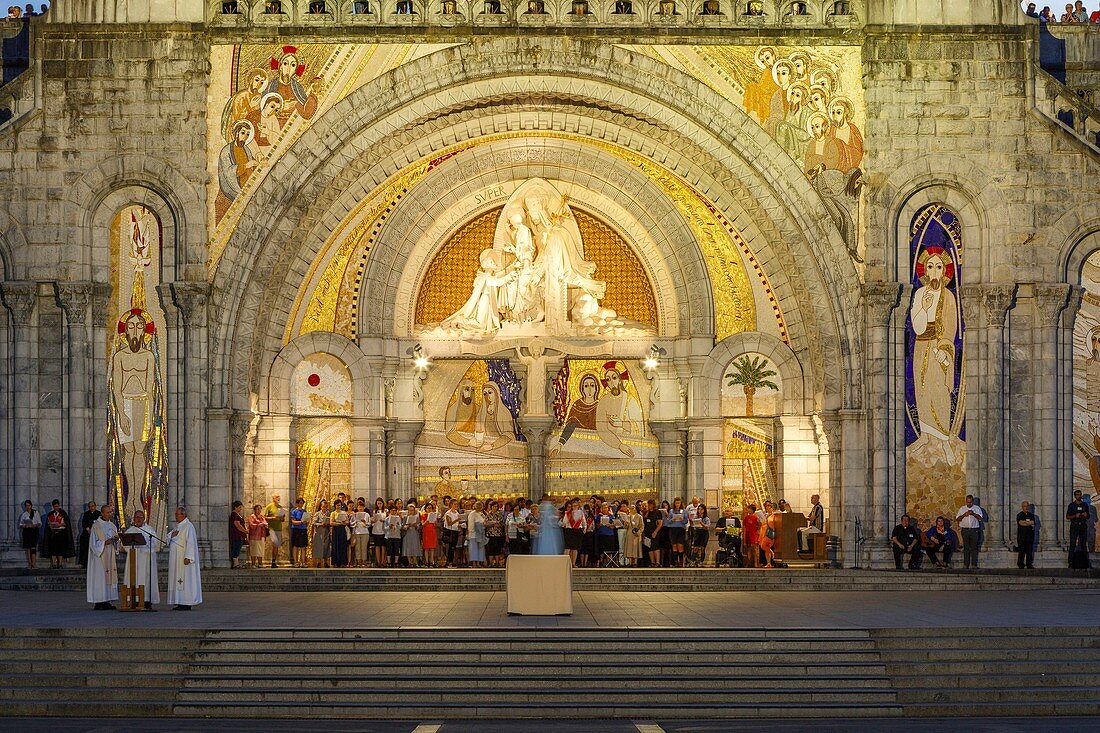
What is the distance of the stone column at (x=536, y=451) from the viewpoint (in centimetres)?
3006

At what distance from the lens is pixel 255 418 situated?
93.6 feet

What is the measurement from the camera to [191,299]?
27047 mm

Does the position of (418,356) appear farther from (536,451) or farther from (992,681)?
(992,681)

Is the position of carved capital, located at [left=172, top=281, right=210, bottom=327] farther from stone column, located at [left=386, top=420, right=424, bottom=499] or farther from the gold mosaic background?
the gold mosaic background

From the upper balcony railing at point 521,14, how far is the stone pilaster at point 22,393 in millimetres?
5538

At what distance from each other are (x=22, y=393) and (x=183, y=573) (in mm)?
7471

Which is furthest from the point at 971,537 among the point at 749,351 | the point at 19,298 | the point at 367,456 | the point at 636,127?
the point at 19,298

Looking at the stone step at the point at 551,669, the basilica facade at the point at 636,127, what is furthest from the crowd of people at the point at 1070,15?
the stone step at the point at 551,669

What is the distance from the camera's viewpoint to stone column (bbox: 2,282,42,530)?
26547mm

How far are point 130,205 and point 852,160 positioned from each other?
11993mm

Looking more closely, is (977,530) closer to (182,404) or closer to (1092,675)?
(1092,675)

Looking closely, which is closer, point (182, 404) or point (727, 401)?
point (182, 404)

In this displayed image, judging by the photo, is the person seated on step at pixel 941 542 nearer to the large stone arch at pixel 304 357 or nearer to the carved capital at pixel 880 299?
the carved capital at pixel 880 299

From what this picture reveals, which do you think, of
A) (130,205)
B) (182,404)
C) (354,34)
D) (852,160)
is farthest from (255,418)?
(852,160)
